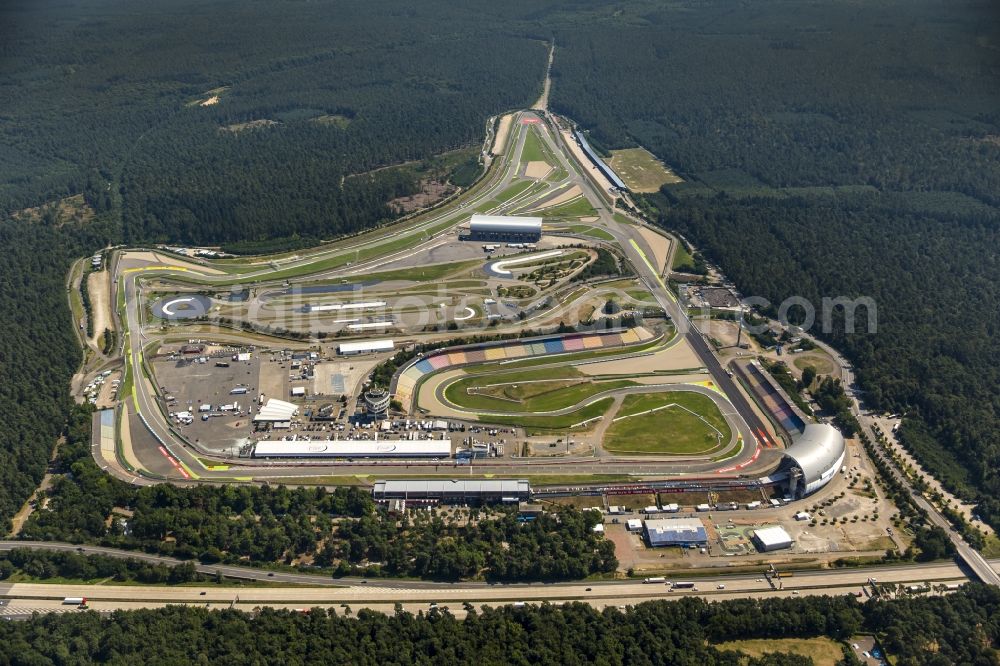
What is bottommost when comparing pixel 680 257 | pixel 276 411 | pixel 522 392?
pixel 522 392

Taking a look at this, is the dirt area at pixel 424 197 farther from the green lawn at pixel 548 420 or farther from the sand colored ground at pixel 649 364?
the green lawn at pixel 548 420

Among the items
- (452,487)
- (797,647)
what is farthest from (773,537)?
(452,487)

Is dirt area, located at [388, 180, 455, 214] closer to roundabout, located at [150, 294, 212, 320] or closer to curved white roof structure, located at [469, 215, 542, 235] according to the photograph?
curved white roof structure, located at [469, 215, 542, 235]

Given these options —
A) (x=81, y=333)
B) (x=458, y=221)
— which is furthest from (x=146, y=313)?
(x=458, y=221)

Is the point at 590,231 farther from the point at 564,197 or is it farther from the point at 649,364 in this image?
the point at 649,364

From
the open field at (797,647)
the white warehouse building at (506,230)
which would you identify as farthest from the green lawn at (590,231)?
the open field at (797,647)

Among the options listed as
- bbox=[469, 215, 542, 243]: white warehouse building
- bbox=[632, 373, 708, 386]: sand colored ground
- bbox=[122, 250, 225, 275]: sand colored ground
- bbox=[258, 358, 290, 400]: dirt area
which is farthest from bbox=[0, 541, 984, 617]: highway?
bbox=[469, 215, 542, 243]: white warehouse building

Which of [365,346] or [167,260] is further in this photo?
[167,260]
